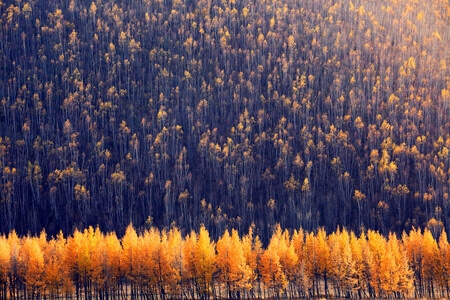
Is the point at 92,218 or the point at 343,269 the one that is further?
the point at 92,218

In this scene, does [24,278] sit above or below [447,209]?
below

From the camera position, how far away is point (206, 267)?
410ft

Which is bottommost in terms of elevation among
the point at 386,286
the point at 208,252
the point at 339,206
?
the point at 386,286

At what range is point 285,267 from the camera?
420ft

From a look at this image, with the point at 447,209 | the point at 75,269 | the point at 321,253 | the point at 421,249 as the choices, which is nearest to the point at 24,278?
the point at 75,269

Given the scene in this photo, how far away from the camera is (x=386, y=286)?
121312mm

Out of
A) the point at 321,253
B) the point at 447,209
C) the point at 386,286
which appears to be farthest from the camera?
the point at 447,209

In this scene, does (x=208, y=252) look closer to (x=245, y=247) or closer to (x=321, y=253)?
(x=245, y=247)

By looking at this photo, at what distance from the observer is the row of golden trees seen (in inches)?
4783

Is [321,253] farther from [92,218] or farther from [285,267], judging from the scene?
[92,218]

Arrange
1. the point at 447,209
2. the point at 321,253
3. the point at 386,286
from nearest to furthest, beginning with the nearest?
the point at 386,286 < the point at 321,253 < the point at 447,209

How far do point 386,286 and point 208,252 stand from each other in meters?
35.1

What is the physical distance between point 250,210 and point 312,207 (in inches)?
772

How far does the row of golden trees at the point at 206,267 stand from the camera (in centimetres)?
12150
